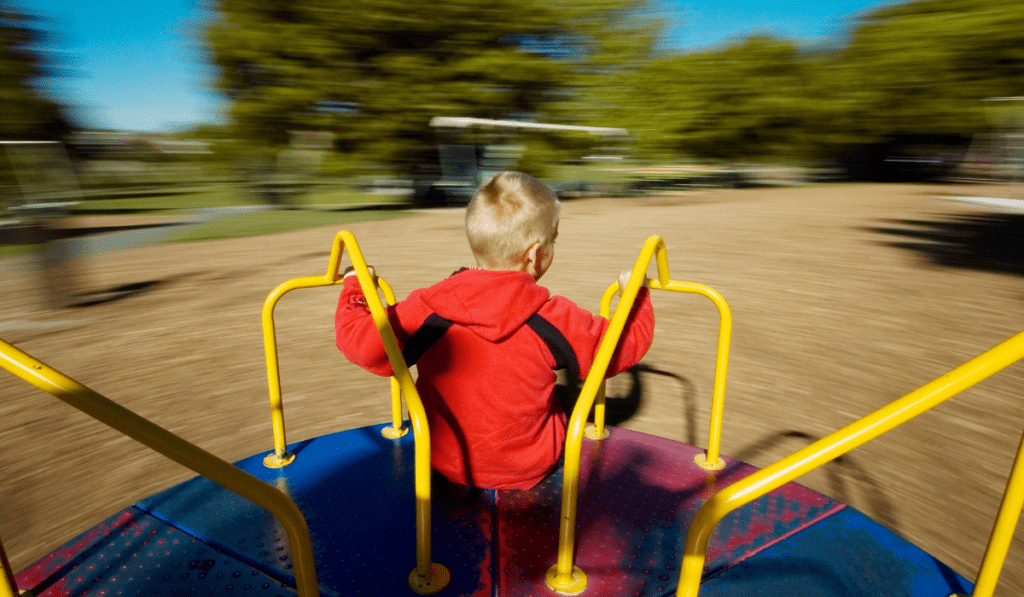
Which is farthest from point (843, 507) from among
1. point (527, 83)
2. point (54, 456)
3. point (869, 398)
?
point (527, 83)

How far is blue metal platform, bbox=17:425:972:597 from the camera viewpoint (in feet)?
4.74

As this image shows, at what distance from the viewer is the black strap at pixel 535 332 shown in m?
1.42

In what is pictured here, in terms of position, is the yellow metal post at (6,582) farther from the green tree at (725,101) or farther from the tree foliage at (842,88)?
the green tree at (725,101)

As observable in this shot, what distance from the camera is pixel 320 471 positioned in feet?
6.50

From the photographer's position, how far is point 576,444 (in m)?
1.22

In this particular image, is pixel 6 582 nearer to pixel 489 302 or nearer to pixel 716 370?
pixel 489 302

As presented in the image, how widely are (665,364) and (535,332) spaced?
261 centimetres

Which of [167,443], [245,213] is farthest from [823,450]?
[245,213]

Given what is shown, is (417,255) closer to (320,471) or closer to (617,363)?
(320,471)

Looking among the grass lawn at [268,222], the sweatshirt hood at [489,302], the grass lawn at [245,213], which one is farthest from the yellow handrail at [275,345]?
the grass lawn at [268,222]

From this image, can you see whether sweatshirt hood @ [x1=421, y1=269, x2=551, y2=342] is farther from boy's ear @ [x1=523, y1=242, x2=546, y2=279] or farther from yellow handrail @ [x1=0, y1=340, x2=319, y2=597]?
yellow handrail @ [x1=0, y1=340, x2=319, y2=597]

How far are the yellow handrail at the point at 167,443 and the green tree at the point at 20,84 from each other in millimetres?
7795

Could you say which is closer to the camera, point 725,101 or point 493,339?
point 493,339

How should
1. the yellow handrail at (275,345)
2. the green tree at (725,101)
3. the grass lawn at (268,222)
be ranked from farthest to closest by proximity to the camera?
the green tree at (725,101) < the grass lawn at (268,222) < the yellow handrail at (275,345)
